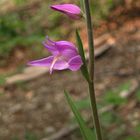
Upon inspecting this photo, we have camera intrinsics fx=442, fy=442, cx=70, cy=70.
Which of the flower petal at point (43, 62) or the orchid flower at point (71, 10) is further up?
the orchid flower at point (71, 10)

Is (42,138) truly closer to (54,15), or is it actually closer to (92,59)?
(92,59)

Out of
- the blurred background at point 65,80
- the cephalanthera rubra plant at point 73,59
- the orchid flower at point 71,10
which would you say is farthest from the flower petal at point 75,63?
the blurred background at point 65,80

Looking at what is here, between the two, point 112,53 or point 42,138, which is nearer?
point 42,138

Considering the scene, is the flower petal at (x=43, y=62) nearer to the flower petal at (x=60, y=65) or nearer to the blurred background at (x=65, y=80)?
the flower petal at (x=60, y=65)

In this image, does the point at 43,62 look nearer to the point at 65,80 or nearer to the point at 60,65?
the point at 60,65

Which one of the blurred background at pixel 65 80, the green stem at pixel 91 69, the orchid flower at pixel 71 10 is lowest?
the blurred background at pixel 65 80

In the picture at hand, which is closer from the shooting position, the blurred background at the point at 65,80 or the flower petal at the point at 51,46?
the flower petal at the point at 51,46

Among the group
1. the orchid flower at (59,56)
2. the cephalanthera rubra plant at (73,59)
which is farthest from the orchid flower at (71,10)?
the orchid flower at (59,56)

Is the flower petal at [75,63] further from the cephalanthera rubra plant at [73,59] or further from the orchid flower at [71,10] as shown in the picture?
the orchid flower at [71,10]

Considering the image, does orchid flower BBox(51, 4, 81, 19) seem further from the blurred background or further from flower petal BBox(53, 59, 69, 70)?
the blurred background

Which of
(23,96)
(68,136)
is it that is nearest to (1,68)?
(23,96)
